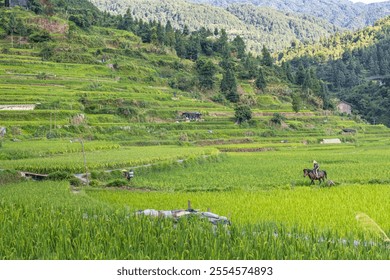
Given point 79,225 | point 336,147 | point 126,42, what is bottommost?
point 336,147

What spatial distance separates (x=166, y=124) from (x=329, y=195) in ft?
83.1

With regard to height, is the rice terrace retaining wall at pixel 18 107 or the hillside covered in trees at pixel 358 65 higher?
the hillside covered in trees at pixel 358 65

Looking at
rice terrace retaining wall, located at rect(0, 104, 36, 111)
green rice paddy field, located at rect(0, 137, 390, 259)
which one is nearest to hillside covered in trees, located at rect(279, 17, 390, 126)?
rice terrace retaining wall, located at rect(0, 104, 36, 111)

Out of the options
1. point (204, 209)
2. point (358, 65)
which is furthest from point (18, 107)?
point (358, 65)

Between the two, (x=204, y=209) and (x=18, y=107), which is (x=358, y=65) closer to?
(x=18, y=107)

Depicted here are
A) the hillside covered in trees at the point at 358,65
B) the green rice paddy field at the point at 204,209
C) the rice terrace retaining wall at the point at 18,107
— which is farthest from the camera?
the hillside covered in trees at the point at 358,65

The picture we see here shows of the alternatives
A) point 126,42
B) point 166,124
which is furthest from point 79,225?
point 126,42

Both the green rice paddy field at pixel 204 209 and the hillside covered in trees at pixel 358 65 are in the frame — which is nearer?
the green rice paddy field at pixel 204 209

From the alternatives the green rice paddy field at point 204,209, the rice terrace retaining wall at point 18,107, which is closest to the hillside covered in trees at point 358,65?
the rice terrace retaining wall at point 18,107

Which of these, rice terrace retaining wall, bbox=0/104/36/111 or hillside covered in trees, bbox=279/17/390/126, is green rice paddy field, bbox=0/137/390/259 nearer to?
rice terrace retaining wall, bbox=0/104/36/111

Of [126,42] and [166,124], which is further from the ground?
[126,42]

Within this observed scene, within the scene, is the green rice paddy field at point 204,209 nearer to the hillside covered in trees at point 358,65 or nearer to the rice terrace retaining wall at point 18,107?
the rice terrace retaining wall at point 18,107
